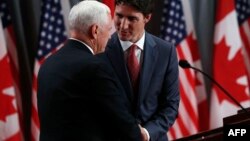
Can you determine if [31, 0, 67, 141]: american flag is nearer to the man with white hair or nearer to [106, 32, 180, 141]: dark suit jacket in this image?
[106, 32, 180, 141]: dark suit jacket

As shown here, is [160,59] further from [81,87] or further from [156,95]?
[81,87]

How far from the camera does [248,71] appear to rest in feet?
15.1

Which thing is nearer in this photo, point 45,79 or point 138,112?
point 45,79

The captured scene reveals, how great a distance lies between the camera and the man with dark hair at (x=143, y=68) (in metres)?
2.41

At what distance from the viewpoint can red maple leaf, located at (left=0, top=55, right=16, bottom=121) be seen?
3.48m

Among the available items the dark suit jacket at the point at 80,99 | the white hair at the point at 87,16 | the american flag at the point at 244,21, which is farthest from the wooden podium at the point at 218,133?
the american flag at the point at 244,21

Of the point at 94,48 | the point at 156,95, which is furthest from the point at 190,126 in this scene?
the point at 94,48

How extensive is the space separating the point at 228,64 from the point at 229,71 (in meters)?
0.06

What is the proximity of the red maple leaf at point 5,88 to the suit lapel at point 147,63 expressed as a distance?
1323 millimetres

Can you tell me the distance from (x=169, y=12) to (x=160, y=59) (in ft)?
5.59

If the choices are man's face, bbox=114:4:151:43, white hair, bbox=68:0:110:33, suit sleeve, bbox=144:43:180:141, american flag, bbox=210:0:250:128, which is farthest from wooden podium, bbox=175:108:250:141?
american flag, bbox=210:0:250:128

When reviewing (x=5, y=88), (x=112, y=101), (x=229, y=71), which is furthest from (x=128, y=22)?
(x=229, y=71)

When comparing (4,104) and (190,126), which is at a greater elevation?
(4,104)

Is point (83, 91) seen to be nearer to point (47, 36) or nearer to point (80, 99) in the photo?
point (80, 99)
